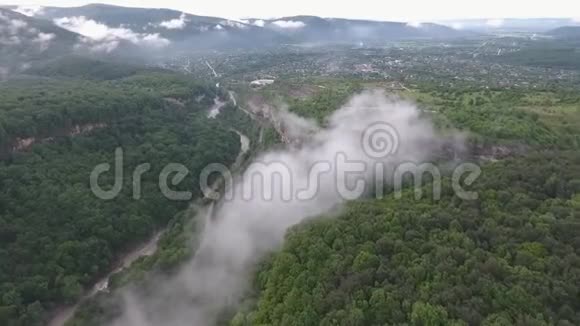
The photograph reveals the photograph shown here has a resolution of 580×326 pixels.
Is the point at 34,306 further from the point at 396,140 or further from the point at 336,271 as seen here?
the point at 396,140

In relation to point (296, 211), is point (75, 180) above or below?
above

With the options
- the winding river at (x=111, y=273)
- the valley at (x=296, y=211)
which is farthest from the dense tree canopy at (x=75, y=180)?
the winding river at (x=111, y=273)

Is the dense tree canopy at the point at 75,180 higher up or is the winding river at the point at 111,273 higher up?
the dense tree canopy at the point at 75,180

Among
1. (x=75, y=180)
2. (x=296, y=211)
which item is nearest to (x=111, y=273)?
(x=75, y=180)

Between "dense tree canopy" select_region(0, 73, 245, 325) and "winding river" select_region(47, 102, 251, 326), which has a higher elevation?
"dense tree canopy" select_region(0, 73, 245, 325)

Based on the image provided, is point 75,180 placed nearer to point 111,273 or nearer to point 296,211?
point 111,273

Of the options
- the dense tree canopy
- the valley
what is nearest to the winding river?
the valley

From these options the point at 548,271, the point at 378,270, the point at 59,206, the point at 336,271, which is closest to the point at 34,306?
the point at 59,206

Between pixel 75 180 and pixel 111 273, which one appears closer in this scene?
pixel 111 273

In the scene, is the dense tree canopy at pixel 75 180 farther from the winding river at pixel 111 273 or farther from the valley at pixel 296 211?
the winding river at pixel 111 273

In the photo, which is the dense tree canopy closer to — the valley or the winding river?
the valley

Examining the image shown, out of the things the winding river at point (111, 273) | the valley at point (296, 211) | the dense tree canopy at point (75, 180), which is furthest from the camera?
the dense tree canopy at point (75, 180)
